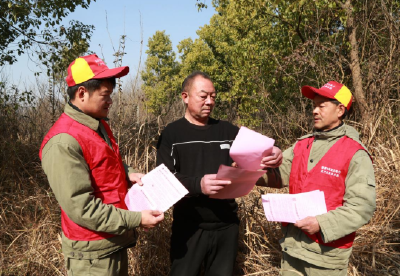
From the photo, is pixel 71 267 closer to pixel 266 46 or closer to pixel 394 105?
pixel 394 105

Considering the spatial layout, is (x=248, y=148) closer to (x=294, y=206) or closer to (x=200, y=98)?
(x=294, y=206)

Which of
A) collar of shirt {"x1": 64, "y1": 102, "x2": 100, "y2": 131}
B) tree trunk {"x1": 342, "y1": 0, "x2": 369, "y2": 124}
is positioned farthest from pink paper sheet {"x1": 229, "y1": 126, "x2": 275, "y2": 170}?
tree trunk {"x1": 342, "y1": 0, "x2": 369, "y2": 124}

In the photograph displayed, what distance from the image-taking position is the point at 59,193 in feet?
5.44

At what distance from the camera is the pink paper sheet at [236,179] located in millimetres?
1844

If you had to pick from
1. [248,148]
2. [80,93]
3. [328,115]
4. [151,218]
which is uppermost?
[80,93]

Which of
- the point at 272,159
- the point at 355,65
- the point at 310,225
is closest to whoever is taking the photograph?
the point at 310,225

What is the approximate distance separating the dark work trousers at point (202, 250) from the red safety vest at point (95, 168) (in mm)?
640

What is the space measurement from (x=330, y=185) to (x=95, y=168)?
1.52m

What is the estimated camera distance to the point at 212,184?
2.00m

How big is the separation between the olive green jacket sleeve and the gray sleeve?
1.27 m

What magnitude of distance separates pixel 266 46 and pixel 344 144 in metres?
6.89

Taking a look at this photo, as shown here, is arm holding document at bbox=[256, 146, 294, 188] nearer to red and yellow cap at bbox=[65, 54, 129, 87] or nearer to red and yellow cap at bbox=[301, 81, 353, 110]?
red and yellow cap at bbox=[301, 81, 353, 110]

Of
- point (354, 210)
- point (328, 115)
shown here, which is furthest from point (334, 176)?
point (328, 115)

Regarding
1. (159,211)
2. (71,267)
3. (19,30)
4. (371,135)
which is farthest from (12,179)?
(371,135)
